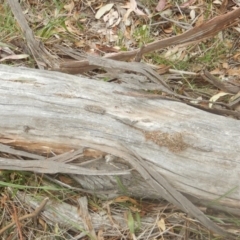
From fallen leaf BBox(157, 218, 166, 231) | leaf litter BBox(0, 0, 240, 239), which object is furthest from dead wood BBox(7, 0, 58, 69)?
fallen leaf BBox(157, 218, 166, 231)

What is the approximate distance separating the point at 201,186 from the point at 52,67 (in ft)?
3.60

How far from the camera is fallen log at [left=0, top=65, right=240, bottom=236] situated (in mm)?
1965

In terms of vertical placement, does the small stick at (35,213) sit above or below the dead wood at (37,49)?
below

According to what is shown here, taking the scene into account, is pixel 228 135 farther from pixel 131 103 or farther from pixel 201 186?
pixel 131 103

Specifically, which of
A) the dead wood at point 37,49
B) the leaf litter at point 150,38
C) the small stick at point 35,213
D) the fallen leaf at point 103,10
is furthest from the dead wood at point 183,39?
the fallen leaf at point 103,10

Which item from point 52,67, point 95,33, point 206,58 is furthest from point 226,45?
point 52,67

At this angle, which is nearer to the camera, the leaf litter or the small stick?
the small stick

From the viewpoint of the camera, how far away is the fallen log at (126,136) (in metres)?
1.96

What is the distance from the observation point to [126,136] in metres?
2.00

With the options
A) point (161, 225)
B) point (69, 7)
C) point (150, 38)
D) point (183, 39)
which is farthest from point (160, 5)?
point (161, 225)

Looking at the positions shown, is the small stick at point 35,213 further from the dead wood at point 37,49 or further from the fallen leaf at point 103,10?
the fallen leaf at point 103,10

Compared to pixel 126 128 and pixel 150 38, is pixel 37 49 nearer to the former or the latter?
pixel 150 38

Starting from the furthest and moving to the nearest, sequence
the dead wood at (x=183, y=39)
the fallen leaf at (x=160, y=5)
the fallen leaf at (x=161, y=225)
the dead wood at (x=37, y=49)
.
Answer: the fallen leaf at (x=160, y=5), the dead wood at (x=37, y=49), the dead wood at (x=183, y=39), the fallen leaf at (x=161, y=225)

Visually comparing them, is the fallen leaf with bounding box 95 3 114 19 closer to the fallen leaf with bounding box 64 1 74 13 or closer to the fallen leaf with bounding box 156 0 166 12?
the fallen leaf with bounding box 64 1 74 13
